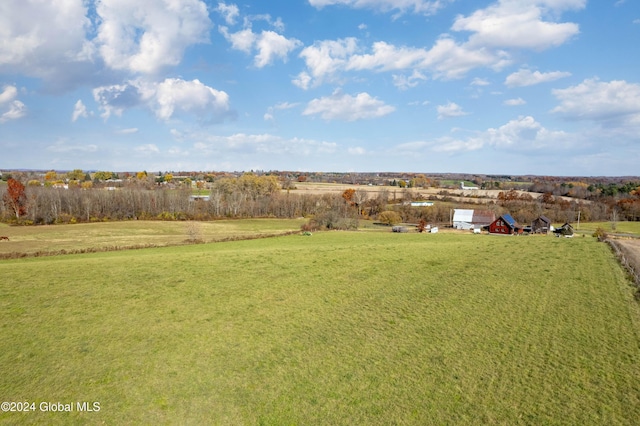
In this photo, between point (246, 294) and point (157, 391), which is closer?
point (157, 391)

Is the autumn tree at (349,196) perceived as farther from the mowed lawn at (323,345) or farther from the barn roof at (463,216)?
the mowed lawn at (323,345)

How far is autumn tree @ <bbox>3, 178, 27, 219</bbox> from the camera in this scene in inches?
2992

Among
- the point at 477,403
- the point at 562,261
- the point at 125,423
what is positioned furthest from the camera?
the point at 562,261

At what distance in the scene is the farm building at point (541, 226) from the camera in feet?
212

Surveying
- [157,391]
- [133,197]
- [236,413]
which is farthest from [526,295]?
[133,197]

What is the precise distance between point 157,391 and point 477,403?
33.9ft

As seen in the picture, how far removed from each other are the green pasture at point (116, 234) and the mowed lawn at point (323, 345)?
20.0 metres

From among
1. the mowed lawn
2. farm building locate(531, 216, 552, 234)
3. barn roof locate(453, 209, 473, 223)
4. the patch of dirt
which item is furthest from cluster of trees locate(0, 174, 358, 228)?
the mowed lawn

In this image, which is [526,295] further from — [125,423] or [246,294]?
[125,423]

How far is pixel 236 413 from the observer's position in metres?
11.1

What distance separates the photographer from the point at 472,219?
74.1 m

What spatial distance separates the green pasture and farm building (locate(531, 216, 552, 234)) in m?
43.9

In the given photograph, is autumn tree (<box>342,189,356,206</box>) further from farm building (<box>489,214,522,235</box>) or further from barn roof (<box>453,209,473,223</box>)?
farm building (<box>489,214,522,235</box>)

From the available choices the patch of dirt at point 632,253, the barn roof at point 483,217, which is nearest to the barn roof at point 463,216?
the barn roof at point 483,217
